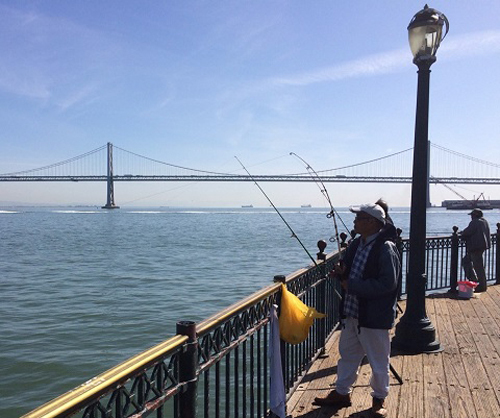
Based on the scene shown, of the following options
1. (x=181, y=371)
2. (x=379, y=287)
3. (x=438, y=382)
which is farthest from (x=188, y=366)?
(x=438, y=382)

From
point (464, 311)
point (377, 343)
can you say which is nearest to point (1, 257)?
point (464, 311)

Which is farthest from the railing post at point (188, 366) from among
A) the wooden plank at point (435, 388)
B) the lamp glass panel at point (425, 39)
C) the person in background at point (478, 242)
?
the person in background at point (478, 242)

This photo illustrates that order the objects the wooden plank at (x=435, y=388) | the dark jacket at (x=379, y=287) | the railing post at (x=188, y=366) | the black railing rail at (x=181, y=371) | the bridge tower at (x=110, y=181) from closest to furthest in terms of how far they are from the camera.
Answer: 1. the black railing rail at (x=181, y=371)
2. the railing post at (x=188, y=366)
3. the dark jacket at (x=379, y=287)
4. the wooden plank at (x=435, y=388)
5. the bridge tower at (x=110, y=181)

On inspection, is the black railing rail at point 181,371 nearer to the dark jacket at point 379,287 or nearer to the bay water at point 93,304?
the dark jacket at point 379,287

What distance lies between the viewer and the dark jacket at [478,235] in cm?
885

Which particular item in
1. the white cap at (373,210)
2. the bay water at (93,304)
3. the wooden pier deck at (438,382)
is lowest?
the bay water at (93,304)

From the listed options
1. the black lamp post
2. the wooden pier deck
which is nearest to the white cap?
the wooden pier deck

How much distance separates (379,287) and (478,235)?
644 centimetres

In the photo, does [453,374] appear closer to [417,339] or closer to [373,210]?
[417,339]

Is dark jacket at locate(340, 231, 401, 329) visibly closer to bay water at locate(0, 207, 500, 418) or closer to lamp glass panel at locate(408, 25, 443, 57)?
lamp glass panel at locate(408, 25, 443, 57)

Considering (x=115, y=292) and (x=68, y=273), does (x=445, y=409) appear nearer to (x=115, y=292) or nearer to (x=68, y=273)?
(x=115, y=292)

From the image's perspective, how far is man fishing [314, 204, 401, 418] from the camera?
346 cm

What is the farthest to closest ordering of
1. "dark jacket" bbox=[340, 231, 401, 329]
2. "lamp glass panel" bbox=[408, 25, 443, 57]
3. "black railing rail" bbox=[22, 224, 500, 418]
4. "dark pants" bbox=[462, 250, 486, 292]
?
"dark pants" bbox=[462, 250, 486, 292]
"lamp glass panel" bbox=[408, 25, 443, 57]
"dark jacket" bbox=[340, 231, 401, 329]
"black railing rail" bbox=[22, 224, 500, 418]

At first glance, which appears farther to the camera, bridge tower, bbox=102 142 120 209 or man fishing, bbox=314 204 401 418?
bridge tower, bbox=102 142 120 209
